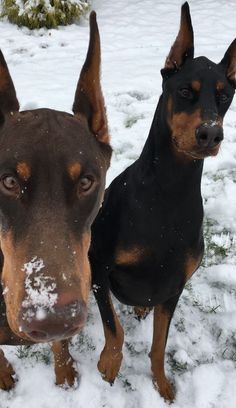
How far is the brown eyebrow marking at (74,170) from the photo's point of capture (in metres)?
1.82

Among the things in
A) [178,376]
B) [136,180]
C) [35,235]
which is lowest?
[178,376]

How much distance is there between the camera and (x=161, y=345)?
2.89 metres

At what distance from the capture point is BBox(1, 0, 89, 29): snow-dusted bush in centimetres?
750

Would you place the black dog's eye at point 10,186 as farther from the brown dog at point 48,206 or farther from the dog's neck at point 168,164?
the dog's neck at point 168,164

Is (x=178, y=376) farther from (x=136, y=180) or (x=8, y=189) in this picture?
(x=8, y=189)

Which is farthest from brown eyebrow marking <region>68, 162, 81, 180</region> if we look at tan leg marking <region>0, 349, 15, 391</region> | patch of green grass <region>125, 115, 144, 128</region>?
patch of green grass <region>125, 115, 144, 128</region>

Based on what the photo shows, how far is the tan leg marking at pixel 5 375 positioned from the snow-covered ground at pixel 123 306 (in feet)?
0.18

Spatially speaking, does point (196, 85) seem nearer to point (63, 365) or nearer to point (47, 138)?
point (47, 138)

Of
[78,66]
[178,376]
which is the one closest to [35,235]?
[178,376]

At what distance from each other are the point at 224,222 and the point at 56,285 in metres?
2.87

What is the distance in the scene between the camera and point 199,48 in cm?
727

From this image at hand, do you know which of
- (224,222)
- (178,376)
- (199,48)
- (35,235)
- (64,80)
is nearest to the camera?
(35,235)

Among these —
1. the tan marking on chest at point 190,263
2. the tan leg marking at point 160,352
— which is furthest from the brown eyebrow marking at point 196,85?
the tan leg marking at point 160,352

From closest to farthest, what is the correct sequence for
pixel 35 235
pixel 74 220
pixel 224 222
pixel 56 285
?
1. pixel 56 285
2. pixel 35 235
3. pixel 74 220
4. pixel 224 222
